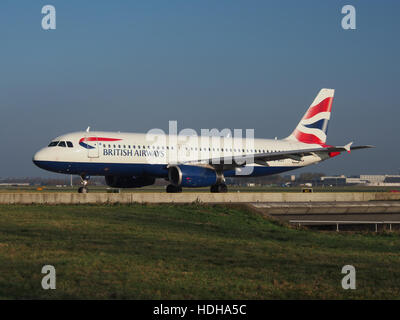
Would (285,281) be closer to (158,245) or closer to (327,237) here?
(158,245)

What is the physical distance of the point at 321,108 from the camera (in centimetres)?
5106

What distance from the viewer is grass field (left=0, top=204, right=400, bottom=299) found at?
11547mm

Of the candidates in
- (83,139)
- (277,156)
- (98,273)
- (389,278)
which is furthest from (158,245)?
(277,156)

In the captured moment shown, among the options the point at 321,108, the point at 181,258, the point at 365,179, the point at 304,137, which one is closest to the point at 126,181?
the point at 304,137

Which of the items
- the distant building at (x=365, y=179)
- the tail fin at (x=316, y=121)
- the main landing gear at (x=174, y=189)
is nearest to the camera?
the main landing gear at (x=174, y=189)

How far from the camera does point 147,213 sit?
2691 cm

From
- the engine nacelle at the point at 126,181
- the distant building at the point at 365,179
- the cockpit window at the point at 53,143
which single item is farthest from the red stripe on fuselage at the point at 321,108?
the distant building at the point at 365,179

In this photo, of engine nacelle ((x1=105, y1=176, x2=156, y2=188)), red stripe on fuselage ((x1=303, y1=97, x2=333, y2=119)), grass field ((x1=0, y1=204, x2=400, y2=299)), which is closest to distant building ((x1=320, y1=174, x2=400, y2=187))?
red stripe on fuselage ((x1=303, y1=97, x2=333, y2=119))

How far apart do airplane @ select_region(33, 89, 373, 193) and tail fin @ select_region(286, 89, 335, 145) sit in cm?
526

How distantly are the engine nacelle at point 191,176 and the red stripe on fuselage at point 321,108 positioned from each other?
15.1m

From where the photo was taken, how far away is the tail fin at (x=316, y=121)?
50.4 m

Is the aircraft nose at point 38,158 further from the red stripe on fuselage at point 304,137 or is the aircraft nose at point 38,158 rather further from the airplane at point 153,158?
the red stripe on fuselage at point 304,137

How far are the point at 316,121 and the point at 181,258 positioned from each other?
37.4 meters

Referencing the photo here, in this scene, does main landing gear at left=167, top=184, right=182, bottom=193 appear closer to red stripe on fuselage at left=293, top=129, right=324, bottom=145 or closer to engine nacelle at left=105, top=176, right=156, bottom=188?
engine nacelle at left=105, top=176, right=156, bottom=188
